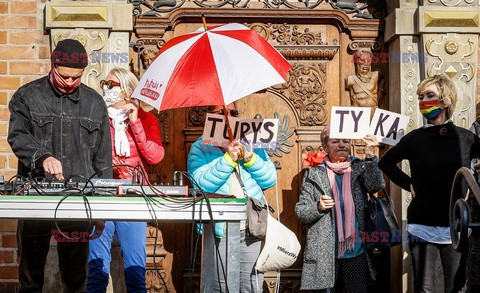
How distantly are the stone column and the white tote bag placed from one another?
1336mm

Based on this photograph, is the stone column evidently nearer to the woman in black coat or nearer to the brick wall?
the woman in black coat

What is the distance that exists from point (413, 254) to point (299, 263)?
1.80 metres

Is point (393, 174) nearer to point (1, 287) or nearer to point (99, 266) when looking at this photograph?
point (99, 266)

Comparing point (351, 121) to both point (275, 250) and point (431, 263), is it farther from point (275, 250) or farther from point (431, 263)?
point (431, 263)

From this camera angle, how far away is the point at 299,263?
787cm

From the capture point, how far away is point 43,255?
18.0 ft

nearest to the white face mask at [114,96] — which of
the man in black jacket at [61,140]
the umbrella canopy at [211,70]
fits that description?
the umbrella canopy at [211,70]

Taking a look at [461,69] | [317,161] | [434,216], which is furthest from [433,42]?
[434,216]

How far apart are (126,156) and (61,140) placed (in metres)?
1.02

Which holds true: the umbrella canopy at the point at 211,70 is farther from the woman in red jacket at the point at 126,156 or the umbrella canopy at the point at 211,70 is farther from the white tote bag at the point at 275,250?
the white tote bag at the point at 275,250

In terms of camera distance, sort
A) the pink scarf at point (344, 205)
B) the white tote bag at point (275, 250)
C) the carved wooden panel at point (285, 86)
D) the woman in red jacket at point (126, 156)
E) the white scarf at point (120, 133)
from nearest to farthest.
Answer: the woman in red jacket at point (126, 156) → the white tote bag at point (275, 250) → the white scarf at point (120, 133) → the pink scarf at point (344, 205) → the carved wooden panel at point (285, 86)

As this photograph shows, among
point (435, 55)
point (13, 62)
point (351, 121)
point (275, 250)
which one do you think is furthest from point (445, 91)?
point (13, 62)

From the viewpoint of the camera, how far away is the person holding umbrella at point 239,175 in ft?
21.0

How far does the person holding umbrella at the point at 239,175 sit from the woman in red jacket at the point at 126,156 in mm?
337
